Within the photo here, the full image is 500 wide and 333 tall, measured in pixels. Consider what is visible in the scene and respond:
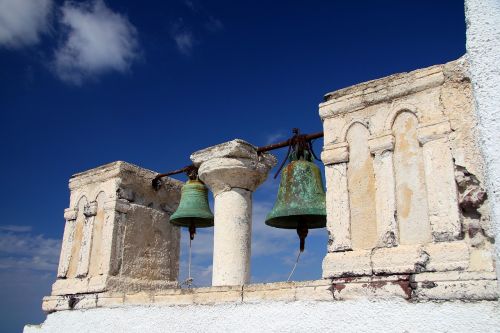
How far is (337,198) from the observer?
3.76 metres

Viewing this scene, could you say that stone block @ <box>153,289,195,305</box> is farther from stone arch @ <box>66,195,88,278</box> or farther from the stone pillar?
stone arch @ <box>66,195,88,278</box>

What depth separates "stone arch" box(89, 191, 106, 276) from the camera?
5.53m

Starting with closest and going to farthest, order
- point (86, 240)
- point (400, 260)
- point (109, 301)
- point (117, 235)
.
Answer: point (400, 260)
point (109, 301)
point (117, 235)
point (86, 240)

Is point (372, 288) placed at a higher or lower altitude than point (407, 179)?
lower

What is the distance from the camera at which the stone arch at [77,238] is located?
580 cm

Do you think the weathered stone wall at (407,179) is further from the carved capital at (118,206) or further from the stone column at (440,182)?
the carved capital at (118,206)

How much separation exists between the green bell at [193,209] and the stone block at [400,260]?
Answer: 267 centimetres

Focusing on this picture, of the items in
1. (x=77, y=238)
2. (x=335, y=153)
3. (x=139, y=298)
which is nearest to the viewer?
(x=335, y=153)

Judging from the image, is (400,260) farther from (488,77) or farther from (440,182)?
(488,77)

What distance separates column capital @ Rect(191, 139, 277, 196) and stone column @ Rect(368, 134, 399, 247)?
176cm

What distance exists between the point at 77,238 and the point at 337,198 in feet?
11.9

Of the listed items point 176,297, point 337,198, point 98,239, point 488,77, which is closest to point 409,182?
point 337,198

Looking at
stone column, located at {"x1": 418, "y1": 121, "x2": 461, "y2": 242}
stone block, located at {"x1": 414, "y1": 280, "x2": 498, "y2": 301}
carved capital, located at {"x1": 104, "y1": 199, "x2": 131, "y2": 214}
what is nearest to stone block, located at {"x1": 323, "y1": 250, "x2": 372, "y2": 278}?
stone block, located at {"x1": 414, "y1": 280, "x2": 498, "y2": 301}

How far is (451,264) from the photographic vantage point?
3.05 m
